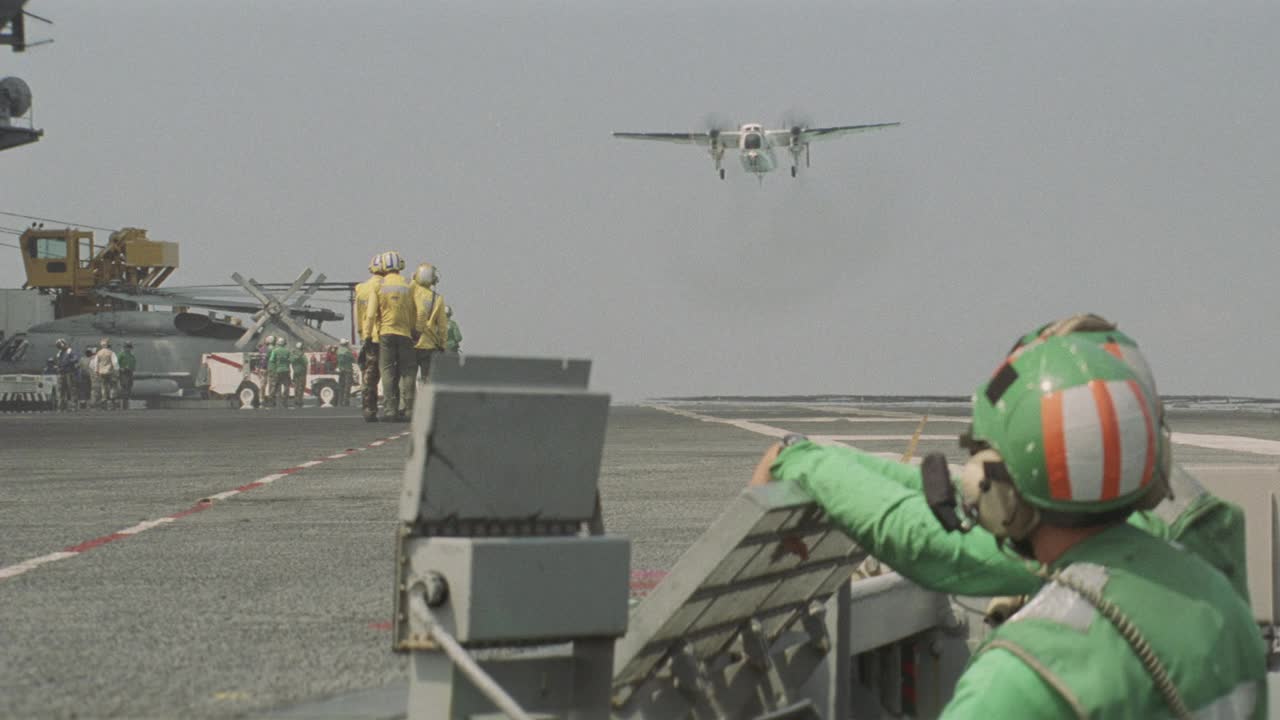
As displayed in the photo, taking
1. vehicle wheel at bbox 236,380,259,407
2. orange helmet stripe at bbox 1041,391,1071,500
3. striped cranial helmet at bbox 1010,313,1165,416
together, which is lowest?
vehicle wheel at bbox 236,380,259,407

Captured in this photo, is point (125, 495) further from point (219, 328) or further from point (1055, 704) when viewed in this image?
point (219, 328)

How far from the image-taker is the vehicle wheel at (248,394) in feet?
170

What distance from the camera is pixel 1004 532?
2492 millimetres

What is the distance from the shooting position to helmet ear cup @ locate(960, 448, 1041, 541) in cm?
246

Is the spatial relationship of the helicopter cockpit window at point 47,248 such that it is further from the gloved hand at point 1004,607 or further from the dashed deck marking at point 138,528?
the gloved hand at point 1004,607

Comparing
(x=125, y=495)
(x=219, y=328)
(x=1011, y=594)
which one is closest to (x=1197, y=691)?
(x=1011, y=594)

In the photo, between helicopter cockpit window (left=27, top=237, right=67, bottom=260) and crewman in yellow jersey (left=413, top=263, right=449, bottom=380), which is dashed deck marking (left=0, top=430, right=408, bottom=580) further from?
helicopter cockpit window (left=27, top=237, right=67, bottom=260)

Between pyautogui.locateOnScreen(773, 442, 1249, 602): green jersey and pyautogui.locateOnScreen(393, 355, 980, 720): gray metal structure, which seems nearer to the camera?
pyautogui.locateOnScreen(393, 355, 980, 720): gray metal structure

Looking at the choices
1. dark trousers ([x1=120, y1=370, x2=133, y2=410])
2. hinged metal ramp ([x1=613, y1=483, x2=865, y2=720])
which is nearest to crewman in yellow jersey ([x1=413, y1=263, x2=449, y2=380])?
hinged metal ramp ([x1=613, y1=483, x2=865, y2=720])

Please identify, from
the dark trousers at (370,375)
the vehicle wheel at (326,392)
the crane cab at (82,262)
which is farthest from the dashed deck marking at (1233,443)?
the crane cab at (82,262)

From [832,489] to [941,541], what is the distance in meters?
0.26

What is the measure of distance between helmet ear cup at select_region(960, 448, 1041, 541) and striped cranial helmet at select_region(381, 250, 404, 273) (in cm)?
2011

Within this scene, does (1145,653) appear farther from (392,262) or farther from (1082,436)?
(392,262)

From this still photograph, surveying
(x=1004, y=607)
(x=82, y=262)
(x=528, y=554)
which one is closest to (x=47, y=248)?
(x=82, y=262)
